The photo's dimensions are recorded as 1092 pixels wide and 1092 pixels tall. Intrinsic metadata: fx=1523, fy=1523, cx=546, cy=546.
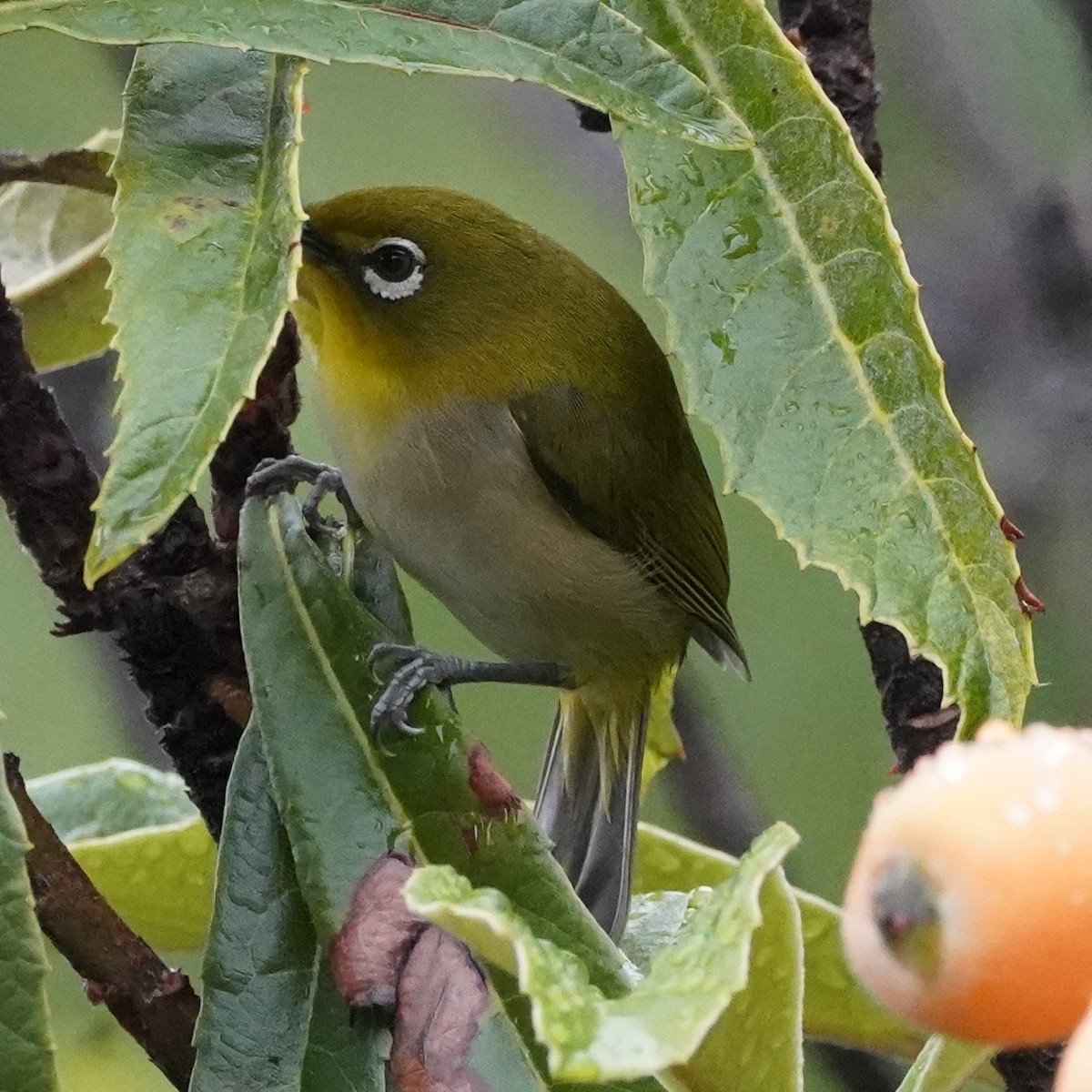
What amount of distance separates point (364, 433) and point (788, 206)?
0.52 m

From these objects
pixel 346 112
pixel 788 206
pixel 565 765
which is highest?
pixel 788 206

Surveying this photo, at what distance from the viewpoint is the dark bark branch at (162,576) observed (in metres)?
0.55

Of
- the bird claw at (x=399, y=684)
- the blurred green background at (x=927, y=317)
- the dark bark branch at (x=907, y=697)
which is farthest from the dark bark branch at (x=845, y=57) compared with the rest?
the blurred green background at (x=927, y=317)

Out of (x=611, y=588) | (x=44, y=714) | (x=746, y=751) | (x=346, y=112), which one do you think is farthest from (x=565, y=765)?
(x=346, y=112)

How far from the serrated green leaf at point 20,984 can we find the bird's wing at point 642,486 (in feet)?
2.15

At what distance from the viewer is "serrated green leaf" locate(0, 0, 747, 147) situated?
1.32ft

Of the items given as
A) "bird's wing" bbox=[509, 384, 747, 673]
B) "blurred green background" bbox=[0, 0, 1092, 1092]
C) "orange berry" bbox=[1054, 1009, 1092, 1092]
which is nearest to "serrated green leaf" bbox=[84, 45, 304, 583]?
"orange berry" bbox=[1054, 1009, 1092, 1092]

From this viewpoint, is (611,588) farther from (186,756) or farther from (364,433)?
(186,756)

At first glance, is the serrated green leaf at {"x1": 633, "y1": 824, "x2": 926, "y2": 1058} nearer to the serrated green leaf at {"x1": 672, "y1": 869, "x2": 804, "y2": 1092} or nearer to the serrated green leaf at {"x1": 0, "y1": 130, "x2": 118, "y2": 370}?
the serrated green leaf at {"x1": 672, "y1": 869, "x2": 804, "y2": 1092}

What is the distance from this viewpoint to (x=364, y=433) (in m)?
0.97

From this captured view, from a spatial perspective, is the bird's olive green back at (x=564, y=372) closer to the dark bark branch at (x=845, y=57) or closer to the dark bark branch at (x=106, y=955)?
the dark bark branch at (x=845, y=57)

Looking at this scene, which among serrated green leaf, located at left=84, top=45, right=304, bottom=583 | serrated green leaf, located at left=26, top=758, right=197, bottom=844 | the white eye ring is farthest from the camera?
the white eye ring

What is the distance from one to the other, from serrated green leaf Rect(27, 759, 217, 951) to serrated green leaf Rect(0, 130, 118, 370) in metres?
0.22

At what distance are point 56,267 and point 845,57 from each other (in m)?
0.39
